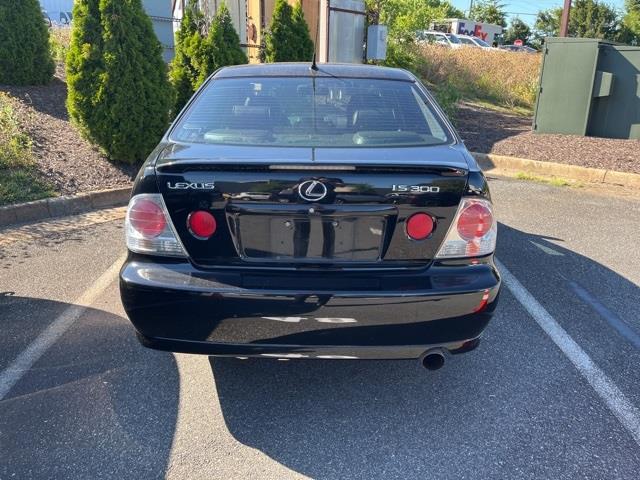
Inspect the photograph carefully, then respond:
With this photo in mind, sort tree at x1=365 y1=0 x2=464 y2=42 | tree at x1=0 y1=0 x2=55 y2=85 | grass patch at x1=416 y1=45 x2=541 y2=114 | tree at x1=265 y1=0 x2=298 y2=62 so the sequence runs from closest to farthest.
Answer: tree at x1=0 y1=0 x2=55 y2=85 < tree at x1=265 y1=0 x2=298 y2=62 < tree at x1=365 y1=0 x2=464 y2=42 < grass patch at x1=416 y1=45 x2=541 y2=114

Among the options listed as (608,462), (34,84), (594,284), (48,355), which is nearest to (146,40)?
(34,84)

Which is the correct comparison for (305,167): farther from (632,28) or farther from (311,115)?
(632,28)

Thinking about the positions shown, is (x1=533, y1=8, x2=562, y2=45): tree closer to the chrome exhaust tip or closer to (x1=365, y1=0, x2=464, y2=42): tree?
(x1=365, y1=0, x2=464, y2=42): tree

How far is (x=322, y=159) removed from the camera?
7.98ft

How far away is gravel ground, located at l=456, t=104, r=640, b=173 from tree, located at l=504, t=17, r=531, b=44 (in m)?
51.1

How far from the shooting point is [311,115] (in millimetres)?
3037

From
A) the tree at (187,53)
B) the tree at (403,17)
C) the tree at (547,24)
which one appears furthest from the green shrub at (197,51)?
the tree at (547,24)

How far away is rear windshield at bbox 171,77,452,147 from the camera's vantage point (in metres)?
2.84

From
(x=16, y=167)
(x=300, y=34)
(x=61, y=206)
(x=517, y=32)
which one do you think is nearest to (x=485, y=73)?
(x=300, y=34)

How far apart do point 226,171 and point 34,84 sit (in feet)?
27.9

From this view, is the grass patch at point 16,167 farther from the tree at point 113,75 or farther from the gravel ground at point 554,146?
the gravel ground at point 554,146

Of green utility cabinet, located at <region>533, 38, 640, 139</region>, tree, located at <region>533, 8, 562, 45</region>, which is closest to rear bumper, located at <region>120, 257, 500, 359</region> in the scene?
green utility cabinet, located at <region>533, 38, 640, 139</region>

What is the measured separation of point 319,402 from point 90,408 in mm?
1157

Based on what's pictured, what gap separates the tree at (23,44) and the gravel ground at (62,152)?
309 millimetres
